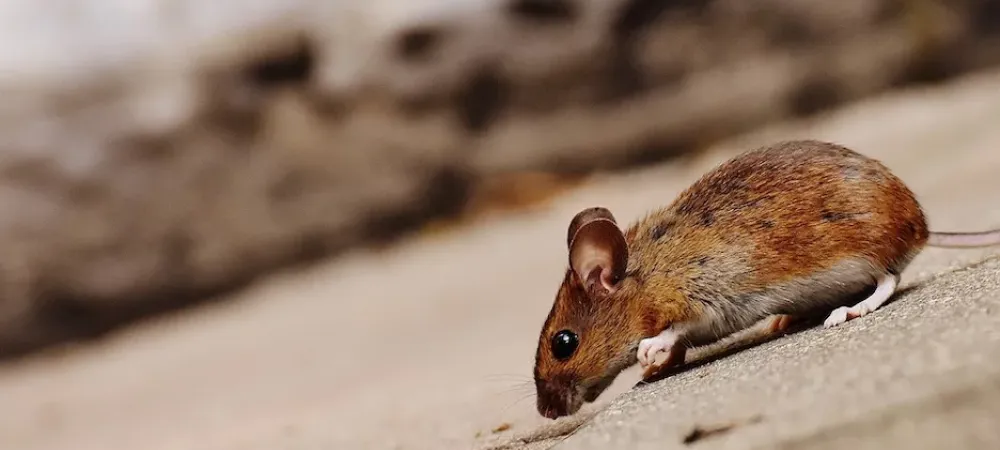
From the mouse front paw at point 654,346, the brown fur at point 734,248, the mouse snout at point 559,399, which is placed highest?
the brown fur at point 734,248

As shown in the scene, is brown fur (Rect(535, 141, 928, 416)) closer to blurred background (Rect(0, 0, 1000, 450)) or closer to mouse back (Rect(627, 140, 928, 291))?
mouse back (Rect(627, 140, 928, 291))

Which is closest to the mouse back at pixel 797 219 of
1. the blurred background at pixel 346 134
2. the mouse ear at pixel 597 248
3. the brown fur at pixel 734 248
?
the brown fur at pixel 734 248

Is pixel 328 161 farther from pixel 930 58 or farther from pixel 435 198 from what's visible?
pixel 930 58

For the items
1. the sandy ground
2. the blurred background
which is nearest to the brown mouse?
the sandy ground

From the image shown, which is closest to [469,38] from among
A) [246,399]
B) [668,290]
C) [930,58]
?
[246,399]

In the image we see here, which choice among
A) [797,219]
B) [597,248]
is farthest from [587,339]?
[797,219]

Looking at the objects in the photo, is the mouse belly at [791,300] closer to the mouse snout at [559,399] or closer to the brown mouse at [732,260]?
the brown mouse at [732,260]

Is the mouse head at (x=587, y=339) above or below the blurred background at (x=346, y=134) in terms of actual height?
below
